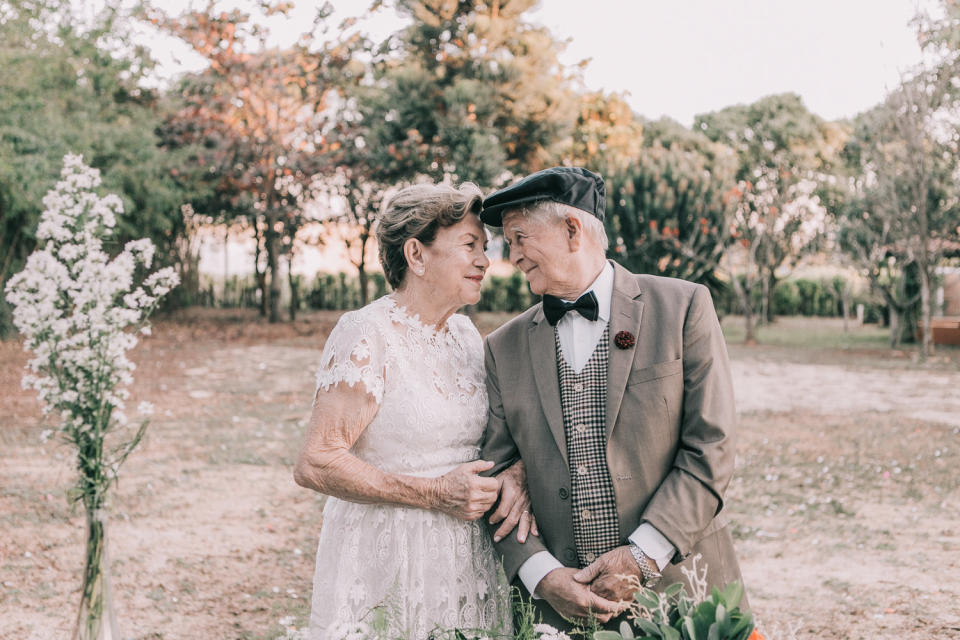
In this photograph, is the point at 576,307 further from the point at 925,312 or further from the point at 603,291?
the point at 925,312

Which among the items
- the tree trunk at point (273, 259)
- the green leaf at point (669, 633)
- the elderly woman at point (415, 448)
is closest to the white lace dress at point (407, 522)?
the elderly woman at point (415, 448)

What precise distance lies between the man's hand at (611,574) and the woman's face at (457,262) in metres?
0.88

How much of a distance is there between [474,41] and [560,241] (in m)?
16.4

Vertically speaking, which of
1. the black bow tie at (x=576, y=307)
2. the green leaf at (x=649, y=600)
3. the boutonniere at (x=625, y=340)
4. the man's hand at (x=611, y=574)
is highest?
the black bow tie at (x=576, y=307)

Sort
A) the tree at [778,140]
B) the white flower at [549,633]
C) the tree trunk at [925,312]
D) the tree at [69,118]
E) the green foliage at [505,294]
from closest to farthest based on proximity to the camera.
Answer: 1. the white flower at [549,633]
2. the tree at [69,118]
3. the tree trunk at [925,312]
4. the tree at [778,140]
5. the green foliage at [505,294]

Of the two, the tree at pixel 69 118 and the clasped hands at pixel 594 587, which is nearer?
the clasped hands at pixel 594 587

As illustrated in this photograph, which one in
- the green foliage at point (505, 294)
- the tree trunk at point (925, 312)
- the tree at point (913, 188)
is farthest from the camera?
the green foliage at point (505, 294)

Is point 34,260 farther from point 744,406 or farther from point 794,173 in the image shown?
point 794,173

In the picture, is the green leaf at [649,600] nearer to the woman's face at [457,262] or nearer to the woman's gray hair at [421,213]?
the woman's face at [457,262]

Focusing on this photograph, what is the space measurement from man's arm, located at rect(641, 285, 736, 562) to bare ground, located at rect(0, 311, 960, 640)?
1.68 m

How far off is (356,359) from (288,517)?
14.9ft

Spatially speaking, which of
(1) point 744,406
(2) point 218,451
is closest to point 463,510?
(2) point 218,451

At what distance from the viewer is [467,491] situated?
236cm

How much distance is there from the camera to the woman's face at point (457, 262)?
Result: 2576 mm
